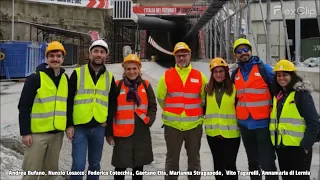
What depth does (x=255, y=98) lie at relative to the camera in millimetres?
3602

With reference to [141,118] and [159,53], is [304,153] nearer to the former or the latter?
[141,118]

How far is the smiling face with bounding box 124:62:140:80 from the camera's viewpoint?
3.84 meters

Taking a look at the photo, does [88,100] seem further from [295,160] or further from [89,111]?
[295,160]

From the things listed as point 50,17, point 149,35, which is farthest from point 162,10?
point 50,17

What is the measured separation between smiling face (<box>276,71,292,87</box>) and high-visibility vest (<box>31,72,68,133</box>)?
237 cm

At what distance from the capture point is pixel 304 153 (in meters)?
3.24

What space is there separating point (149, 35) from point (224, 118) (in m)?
32.3

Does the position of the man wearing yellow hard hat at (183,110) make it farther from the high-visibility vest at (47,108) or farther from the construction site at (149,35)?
the high-visibility vest at (47,108)

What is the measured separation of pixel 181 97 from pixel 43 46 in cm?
1551

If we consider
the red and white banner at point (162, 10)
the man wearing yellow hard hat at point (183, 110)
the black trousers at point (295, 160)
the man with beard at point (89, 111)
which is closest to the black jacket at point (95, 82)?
the man with beard at point (89, 111)

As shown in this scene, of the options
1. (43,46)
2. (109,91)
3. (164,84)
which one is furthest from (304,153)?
(43,46)

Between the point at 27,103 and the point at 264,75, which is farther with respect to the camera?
the point at 264,75

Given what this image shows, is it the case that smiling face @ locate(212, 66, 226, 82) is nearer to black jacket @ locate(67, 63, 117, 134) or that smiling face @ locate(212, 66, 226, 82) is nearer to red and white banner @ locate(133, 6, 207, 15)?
black jacket @ locate(67, 63, 117, 134)

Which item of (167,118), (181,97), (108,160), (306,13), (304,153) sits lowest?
(108,160)
